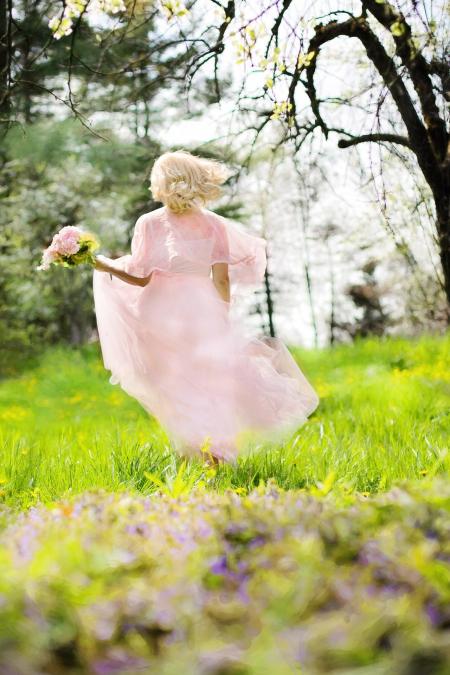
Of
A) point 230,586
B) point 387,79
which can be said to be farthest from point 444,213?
point 230,586

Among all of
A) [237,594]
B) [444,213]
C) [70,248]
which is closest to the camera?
[237,594]

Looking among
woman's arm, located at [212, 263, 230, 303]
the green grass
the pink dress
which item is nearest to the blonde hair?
the pink dress

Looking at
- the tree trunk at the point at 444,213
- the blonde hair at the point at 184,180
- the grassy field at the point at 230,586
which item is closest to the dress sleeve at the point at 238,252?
the blonde hair at the point at 184,180

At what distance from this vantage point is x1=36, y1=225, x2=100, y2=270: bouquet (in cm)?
454

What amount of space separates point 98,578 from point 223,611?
1.04 ft

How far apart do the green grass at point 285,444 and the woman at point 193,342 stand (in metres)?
0.26

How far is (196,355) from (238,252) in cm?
76

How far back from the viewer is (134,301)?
496cm

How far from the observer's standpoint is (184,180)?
15.5ft

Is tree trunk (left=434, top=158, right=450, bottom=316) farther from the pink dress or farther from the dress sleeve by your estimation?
the pink dress

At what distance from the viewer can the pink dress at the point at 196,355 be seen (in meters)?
4.73

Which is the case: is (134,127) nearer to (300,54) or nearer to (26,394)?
(26,394)

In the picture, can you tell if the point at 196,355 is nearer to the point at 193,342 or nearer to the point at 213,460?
the point at 193,342

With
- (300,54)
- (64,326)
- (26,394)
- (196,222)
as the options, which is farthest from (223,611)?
(64,326)
